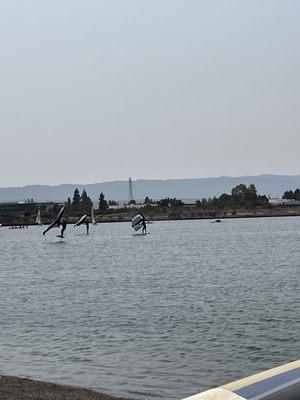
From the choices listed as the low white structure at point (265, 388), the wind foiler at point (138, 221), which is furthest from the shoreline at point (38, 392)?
the wind foiler at point (138, 221)

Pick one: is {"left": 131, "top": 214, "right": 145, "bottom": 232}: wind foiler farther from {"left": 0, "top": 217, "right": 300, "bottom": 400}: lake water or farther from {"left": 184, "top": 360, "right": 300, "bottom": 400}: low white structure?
{"left": 184, "top": 360, "right": 300, "bottom": 400}: low white structure

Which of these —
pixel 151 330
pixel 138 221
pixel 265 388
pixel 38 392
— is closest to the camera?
pixel 265 388

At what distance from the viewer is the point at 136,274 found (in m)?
62.5

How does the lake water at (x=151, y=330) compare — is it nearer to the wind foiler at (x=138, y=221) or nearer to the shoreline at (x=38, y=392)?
the shoreline at (x=38, y=392)

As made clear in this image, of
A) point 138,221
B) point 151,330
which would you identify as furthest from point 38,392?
point 138,221

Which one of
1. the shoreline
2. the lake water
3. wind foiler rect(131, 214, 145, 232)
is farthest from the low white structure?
wind foiler rect(131, 214, 145, 232)

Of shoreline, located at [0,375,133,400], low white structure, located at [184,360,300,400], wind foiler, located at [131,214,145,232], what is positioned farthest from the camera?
wind foiler, located at [131,214,145,232]

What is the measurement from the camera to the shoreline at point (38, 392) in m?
14.1

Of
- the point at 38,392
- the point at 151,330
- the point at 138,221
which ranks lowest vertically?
the point at 151,330

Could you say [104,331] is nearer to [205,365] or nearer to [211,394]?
[205,365]

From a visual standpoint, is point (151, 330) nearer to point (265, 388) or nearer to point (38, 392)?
point (38, 392)

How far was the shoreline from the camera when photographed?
556 inches

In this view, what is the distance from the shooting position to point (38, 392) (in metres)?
14.8

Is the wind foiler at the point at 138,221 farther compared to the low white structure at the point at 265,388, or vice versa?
the wind foiler at the point at 138,221
